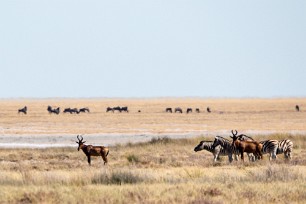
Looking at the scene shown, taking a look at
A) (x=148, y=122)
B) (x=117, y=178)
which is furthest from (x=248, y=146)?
(x=148, y=122)

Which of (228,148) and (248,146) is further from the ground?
(248,146)

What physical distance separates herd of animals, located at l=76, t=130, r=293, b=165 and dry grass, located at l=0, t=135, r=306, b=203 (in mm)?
466

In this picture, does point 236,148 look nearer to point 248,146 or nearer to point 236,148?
point 236,148

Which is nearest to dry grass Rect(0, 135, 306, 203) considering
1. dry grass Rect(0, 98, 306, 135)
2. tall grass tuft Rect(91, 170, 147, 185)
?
tall grass tuft Rect(91, 170, 147, 185)

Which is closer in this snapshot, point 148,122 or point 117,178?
point 117,178

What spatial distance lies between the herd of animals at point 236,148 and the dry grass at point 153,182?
1.53ft

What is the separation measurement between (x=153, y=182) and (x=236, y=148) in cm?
697

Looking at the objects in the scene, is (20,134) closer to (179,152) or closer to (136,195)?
(179,152)

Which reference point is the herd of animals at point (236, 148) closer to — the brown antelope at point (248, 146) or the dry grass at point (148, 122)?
the brown antelope at point (248, 146)

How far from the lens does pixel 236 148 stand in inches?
1006

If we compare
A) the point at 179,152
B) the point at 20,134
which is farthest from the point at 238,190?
the point at 20,134

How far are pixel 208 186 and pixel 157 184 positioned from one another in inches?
53.8

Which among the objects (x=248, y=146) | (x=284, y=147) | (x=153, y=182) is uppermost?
(x=248, y=146)

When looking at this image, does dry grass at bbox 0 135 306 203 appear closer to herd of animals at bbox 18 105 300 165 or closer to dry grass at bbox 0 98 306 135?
herd of animals at bbox 18 105 300 165
